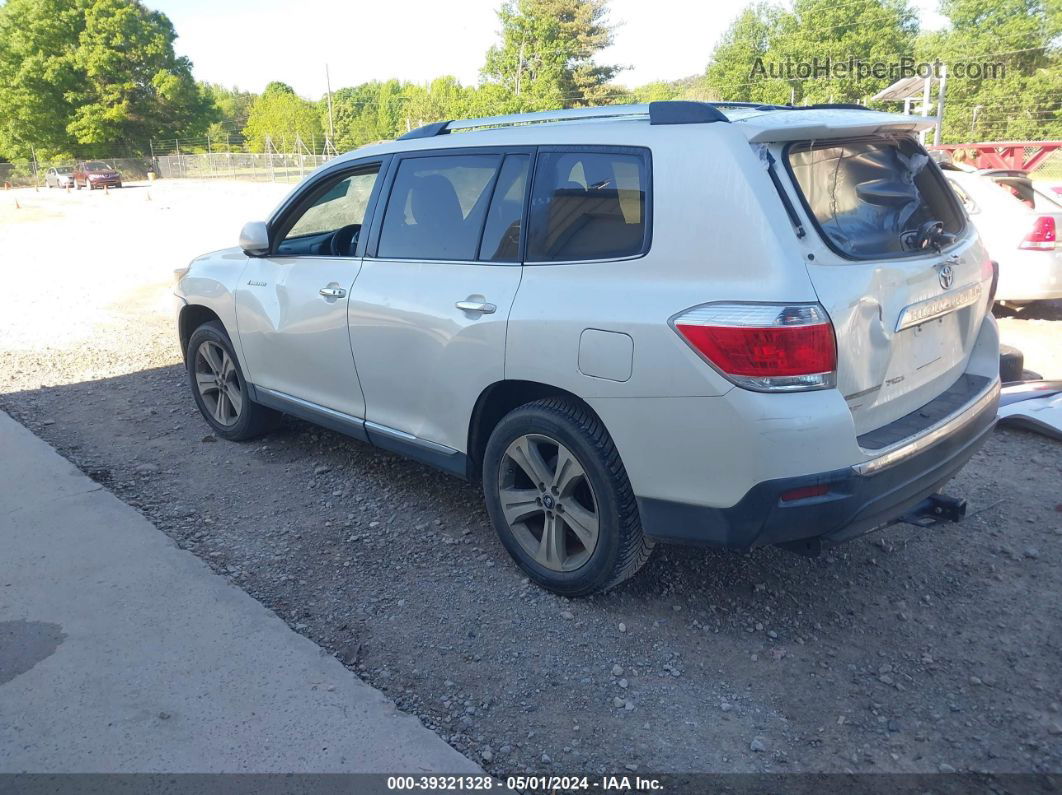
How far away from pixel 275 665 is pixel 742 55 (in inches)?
3288

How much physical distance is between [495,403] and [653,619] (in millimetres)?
1093

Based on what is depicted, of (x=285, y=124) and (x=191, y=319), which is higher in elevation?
(x=285, y=124)

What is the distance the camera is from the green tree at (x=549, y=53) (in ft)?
203

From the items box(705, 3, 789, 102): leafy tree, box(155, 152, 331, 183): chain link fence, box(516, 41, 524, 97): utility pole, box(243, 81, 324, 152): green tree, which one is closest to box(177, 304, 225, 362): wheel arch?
box(155, 152, 331, 183): chain link fence

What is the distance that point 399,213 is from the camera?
414 cm

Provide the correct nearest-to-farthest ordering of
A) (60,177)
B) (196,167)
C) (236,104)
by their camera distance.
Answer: (60,177), (196,167), (236,104)

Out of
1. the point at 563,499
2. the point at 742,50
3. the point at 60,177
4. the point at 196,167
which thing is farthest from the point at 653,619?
the point at 742,50

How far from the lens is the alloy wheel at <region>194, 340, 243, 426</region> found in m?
5.38

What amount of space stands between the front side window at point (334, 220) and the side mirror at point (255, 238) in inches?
4.2

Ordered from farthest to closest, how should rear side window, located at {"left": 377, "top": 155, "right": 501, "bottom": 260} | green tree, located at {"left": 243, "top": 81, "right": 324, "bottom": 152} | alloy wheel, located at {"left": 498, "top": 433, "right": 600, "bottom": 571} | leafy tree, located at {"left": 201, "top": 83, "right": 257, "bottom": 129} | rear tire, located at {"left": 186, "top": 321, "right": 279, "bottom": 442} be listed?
leafy tree, located at {"left": 201, "top": 83, "right": 257, "bottom": 129} < green tree, located at {"left": 243, "top": 81, "right": 324, "bottom": 152} < rear tire, located at {"left": 186, "top": 321, "right": 279, "bottom": 442} < rear side window, located at {"left": 377, "top": 155, "right": 501, "bottom": 260} < alloy wheel, located at {"left": 498, "top": 433, "right": 600, "bottom": 571}

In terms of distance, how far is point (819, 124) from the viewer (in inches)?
117

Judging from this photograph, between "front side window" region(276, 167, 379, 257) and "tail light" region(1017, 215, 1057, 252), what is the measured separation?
6.48 meters

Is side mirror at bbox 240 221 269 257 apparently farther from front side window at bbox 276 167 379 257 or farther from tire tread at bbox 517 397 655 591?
tire tread at bbox 517 397 655 591

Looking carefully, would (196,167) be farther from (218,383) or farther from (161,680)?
(161,680)
